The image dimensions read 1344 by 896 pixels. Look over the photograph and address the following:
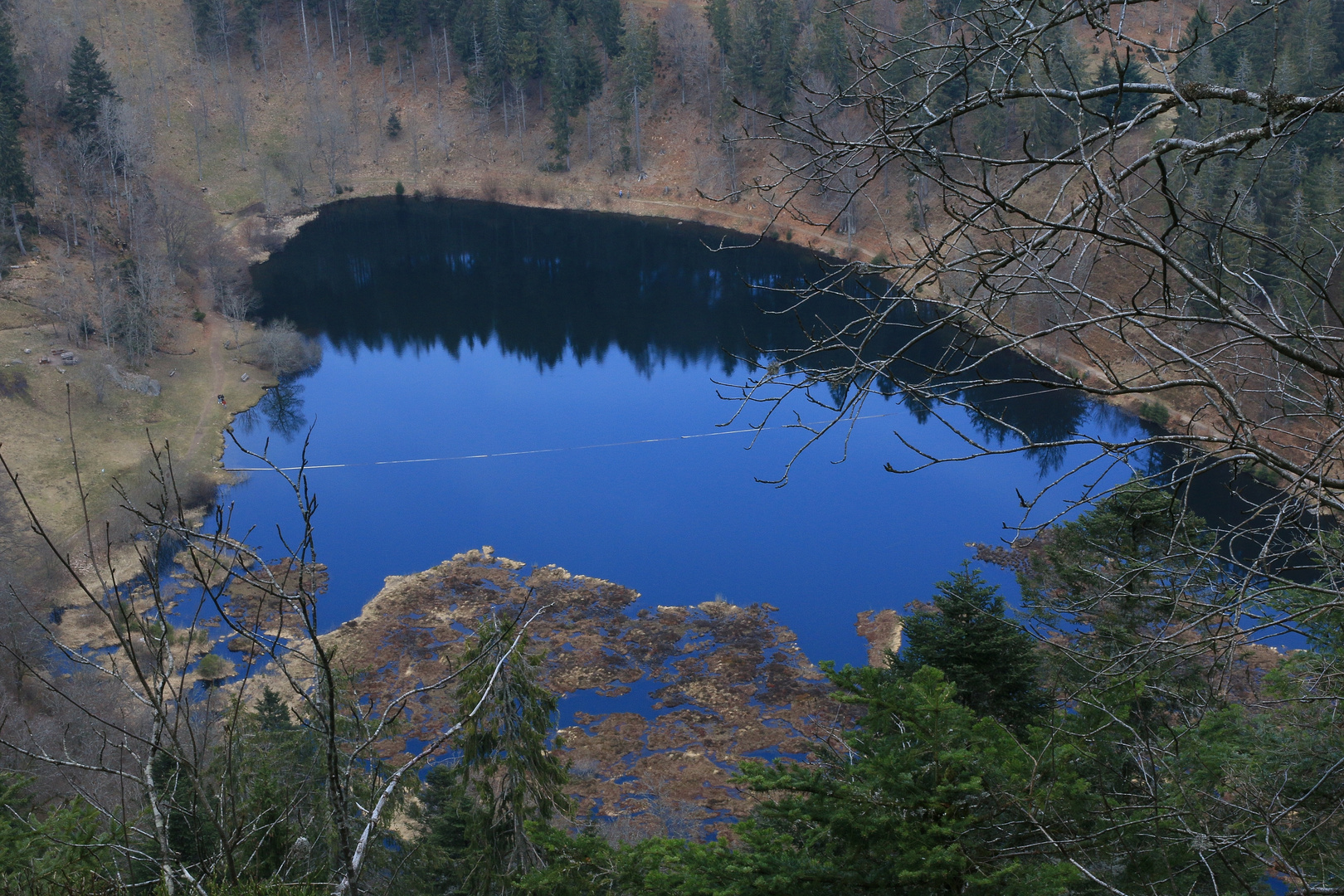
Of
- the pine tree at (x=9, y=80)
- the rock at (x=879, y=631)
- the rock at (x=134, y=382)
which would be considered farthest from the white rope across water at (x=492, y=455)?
the pine tree at (x=9, y=80)

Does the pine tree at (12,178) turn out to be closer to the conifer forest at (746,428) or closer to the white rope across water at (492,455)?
the conifer forest at (746,428)

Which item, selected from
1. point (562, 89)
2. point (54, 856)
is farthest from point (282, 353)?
point (54, 856)

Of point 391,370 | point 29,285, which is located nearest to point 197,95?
point 29,285

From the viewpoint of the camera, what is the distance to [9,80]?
47.5m

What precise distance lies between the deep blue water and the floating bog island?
0.92 meters

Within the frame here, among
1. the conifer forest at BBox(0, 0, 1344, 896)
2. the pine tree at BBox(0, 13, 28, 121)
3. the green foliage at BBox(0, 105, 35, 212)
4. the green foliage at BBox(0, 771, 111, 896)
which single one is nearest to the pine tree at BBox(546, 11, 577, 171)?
the conifer forest at BBox(0, 0, 1344, 896)

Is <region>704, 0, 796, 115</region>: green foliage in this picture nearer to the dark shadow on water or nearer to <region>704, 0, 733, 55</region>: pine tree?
<region>704, 0, 733, 55</region>: pine tree

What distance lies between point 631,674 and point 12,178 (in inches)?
1370

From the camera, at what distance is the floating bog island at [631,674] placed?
21453mm

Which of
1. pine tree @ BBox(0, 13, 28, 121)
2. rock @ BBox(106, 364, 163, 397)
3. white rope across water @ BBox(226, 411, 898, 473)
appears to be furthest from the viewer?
pine tree @ BBox(0, 13, 28, 121)

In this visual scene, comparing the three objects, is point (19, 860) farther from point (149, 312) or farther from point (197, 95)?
point (197, 95)

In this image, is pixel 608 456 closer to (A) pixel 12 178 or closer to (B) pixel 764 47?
(A) pixel 12 178

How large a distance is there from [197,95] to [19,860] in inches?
2700

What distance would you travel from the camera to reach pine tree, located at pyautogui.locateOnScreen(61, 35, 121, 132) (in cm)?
5072
